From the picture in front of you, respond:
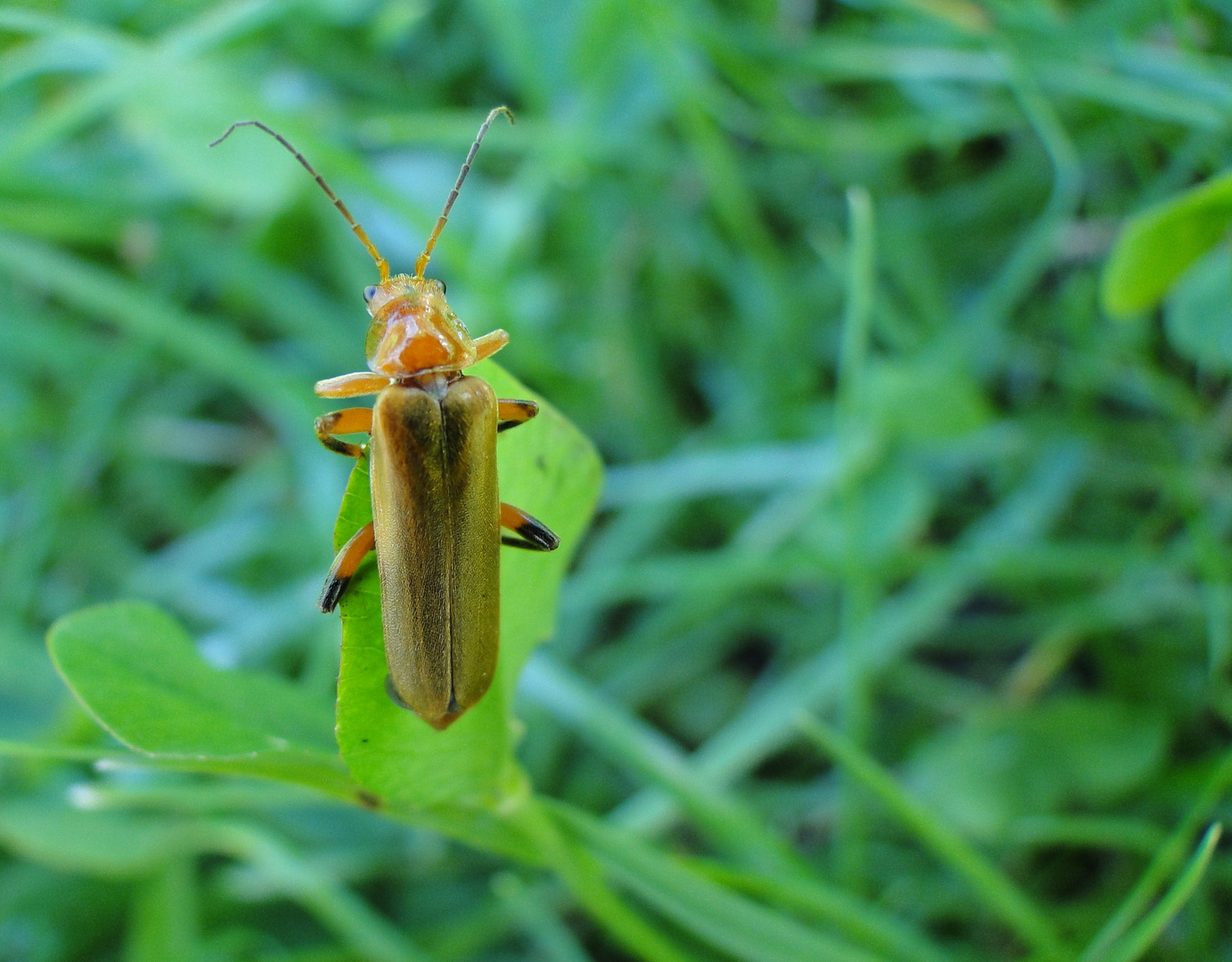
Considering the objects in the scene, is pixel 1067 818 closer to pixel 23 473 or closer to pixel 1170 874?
pixel 1170 874

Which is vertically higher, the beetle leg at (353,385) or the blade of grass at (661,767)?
the beetle leg at (353,385)

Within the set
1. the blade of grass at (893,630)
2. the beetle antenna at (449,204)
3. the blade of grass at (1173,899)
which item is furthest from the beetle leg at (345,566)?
the blade of grass at (1173,899)

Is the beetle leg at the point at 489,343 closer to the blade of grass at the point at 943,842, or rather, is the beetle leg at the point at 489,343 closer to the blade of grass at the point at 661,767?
the blade of grass at the point at 661,767

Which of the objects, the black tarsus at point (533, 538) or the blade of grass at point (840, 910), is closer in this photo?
the black tarsus at point (533, 538)

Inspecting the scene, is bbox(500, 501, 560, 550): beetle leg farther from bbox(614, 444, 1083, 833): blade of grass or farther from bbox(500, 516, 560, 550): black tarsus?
bbox(614, 444, 1083, 833): blade of grass

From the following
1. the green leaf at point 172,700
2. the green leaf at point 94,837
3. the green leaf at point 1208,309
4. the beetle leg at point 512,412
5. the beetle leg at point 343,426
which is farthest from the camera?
the green leaf at point 94,837

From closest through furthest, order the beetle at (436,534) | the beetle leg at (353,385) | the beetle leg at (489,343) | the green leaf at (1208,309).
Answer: the beetle at (436,534)
the beetle leg at (353,385)
the beetle leg at (489,343)
the green leaf at (1208,309)

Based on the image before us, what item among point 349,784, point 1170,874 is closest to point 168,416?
point 349,784

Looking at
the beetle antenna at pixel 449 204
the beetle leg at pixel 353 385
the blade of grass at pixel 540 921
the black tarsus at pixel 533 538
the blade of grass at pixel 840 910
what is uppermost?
the beetle antenna at pixel 449 204
